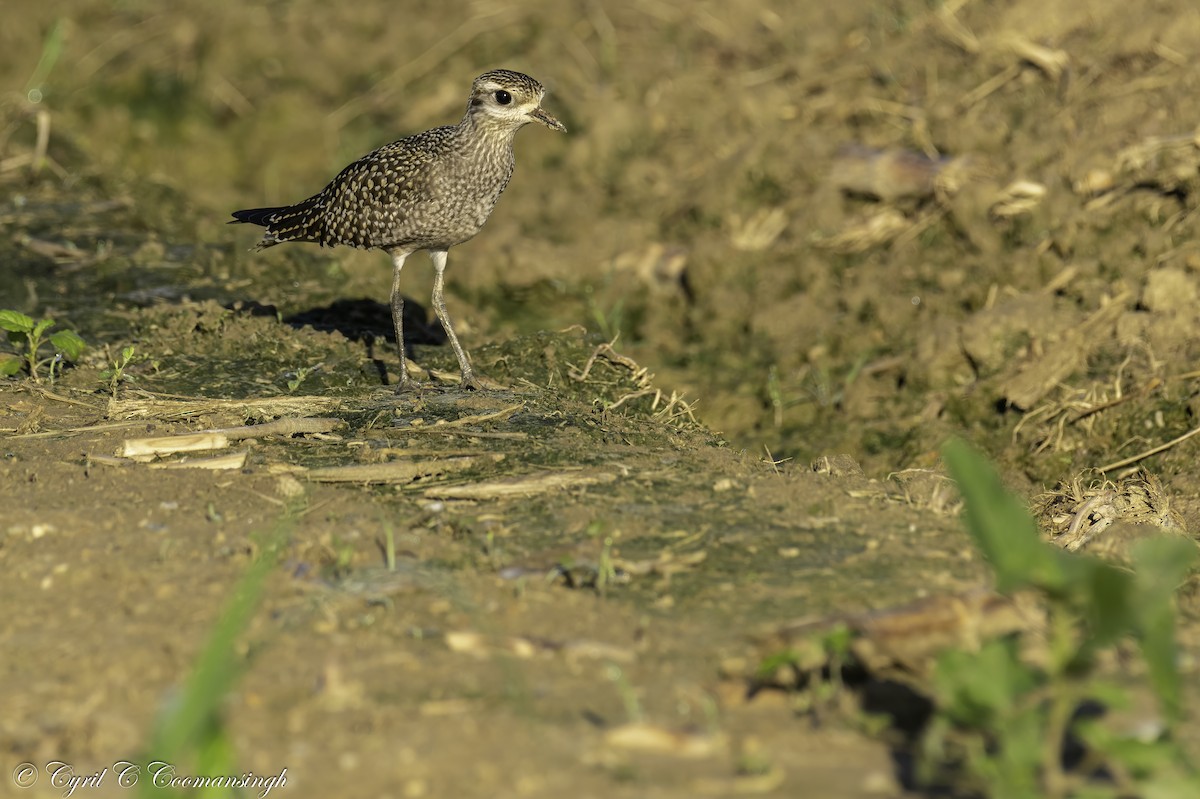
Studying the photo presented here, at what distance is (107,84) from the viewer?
12859mm

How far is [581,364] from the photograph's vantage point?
7.87 m

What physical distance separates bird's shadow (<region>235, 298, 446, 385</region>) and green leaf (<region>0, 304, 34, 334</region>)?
1.57m

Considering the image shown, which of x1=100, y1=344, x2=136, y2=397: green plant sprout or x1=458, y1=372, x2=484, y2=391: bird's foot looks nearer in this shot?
x1=100, y1=344, x2=136, y2=397: green plant sprout

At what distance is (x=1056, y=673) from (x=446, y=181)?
4.91 meters

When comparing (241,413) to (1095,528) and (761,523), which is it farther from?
(1095,528)

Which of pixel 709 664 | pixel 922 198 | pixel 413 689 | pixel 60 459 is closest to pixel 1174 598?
pixel 709 664

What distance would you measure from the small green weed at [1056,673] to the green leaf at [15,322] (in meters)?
5.26

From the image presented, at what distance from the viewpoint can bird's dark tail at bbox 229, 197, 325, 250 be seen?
820cm

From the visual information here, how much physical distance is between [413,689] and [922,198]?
259 inches

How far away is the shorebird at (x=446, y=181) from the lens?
759 centimetres

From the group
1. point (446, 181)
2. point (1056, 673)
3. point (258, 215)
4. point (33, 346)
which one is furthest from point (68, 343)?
point (1056, 673)

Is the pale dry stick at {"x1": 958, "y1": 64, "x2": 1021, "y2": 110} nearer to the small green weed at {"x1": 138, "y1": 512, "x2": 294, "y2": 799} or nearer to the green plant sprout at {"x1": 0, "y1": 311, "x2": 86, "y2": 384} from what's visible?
the green plant sprout at {"x1": 0, "y1": 311, "x2": 86, "y2": 384}

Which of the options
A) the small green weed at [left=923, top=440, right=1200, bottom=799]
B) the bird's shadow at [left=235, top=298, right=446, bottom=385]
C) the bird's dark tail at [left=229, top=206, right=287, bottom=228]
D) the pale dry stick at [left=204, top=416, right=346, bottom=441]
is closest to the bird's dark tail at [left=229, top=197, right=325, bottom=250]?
the bird's dark tail at [left=229, top=206, right=287, bottom=228]

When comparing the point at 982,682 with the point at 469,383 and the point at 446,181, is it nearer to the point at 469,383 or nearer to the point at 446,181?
the point at 469,383
